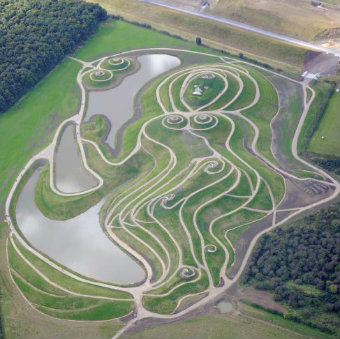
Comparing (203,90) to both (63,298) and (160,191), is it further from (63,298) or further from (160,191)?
(63,298)

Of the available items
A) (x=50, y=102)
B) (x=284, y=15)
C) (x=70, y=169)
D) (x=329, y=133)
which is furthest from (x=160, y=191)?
(x=284, y=15)

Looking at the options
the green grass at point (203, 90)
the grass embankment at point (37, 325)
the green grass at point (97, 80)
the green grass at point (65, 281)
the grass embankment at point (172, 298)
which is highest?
the green grass at point (203, 90)

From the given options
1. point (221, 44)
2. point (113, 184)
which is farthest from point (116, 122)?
point (221, 44)

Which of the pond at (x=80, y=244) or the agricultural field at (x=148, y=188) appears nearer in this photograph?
the agricultural field at (x=148, y=188)

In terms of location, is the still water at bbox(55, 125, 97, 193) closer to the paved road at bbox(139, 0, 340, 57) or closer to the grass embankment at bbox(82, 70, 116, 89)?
the grass embankment at bbox(82, 70, 116, 89)

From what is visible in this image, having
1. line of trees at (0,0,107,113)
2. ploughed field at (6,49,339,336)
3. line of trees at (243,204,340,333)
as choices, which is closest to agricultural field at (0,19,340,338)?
ploughed field at (6,49,339,336)

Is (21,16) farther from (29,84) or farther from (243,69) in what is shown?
(243,69)

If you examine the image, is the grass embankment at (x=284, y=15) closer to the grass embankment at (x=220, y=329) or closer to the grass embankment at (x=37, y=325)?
the grass embankment at (x=220, y=329)

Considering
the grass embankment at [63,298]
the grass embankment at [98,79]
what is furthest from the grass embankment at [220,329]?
the grass embankment at [98,79]

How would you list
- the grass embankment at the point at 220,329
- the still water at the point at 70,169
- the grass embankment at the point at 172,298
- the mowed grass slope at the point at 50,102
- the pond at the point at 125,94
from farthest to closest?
the pond at the point at 125,94
the mowed grass slope at the point at 50,102
the still water at the point at 70,169
the grass embankment at the point at 172,298
the grass embankment at the point at 220,329
